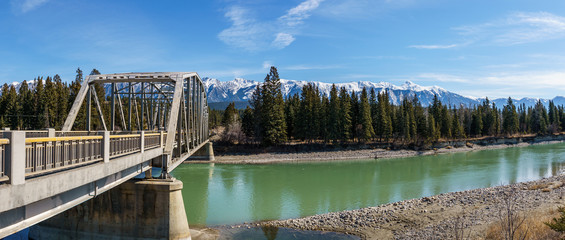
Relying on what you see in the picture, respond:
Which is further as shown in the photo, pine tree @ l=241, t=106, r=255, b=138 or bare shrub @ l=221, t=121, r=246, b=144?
pine tree @ l=241, t=106, r=255, b=138

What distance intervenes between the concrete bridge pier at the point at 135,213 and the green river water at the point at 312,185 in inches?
216

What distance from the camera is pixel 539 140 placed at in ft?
275

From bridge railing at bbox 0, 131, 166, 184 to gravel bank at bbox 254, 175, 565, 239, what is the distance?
407 inches

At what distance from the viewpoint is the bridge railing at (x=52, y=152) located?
538 centimetres

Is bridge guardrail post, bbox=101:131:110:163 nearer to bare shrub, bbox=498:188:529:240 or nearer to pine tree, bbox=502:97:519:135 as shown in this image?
bare shrub, bbox=498:188:529:240

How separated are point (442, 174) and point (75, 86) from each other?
59913 millimetres

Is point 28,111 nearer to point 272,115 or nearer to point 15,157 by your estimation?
point 272,115

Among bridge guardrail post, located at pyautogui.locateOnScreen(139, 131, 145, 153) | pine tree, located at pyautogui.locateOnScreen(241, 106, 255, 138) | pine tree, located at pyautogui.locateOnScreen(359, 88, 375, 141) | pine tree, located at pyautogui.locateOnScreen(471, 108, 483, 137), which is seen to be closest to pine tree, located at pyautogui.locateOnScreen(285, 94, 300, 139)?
pine tree, located at pyautogui.locateOnScreen(241, 106, 255, 138)

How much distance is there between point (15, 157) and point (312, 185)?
26.3 m

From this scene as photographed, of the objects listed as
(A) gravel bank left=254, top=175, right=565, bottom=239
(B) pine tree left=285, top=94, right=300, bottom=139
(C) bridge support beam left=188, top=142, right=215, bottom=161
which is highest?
(B) pine tree left=285, top=94, right=300, bottom=139

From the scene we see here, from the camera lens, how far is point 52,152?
266 inches

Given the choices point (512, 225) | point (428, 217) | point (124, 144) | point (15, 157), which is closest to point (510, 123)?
point (428, 217)

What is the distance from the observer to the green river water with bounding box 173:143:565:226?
21016 mm

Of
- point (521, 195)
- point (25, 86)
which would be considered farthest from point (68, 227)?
point (25, 86)
